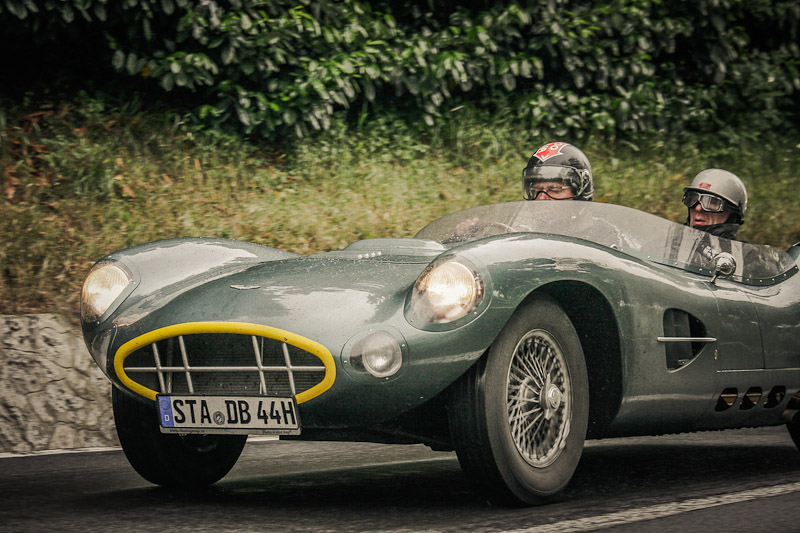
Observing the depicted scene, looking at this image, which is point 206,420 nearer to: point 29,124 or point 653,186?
point 29,124

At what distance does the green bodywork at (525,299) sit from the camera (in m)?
3.69

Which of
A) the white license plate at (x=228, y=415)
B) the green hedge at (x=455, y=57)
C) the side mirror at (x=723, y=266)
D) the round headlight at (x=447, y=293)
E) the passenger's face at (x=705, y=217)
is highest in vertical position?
the green hedge at (x=455, y=57)

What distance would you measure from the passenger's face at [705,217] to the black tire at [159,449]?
290cm

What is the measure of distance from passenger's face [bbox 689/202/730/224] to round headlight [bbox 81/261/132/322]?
3.22 metres

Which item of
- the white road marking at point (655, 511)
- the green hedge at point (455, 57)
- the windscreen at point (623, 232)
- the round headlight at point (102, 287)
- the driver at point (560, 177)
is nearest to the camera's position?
the white road marking at point (655, 511)

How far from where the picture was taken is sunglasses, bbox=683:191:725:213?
5.89 metres

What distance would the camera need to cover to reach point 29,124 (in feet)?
30.8

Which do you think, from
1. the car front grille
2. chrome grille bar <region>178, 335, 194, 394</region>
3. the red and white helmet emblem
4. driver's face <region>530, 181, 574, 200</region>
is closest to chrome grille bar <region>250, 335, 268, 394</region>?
the car front grille

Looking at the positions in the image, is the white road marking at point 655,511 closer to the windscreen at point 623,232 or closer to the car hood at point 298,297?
the car hood at point 298,297

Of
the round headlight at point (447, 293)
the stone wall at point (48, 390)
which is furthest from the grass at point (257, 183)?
the round headlight at point (447, 293)

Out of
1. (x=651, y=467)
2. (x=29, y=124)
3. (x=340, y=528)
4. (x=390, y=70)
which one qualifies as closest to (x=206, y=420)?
(x=340, y=528)

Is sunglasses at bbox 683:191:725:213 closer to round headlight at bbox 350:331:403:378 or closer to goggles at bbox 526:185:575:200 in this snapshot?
goggles at bbox 526:185:575:200

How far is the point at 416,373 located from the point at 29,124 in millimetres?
6793

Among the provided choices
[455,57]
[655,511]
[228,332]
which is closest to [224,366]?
[228,332]
